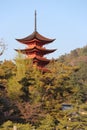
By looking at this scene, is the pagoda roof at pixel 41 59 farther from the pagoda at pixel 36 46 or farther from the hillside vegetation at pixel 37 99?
the hillside vegetation at pixel 37 99

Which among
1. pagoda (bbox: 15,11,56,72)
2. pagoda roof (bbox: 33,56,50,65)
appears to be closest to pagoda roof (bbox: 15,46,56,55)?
pagoda (bbox: 15,11,56,72)

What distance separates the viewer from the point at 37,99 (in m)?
22.2

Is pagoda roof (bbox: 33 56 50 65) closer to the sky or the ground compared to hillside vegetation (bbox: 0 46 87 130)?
closer to the sky

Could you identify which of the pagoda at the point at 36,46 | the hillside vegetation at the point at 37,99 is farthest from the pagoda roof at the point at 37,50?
the hillside vegetation at the point at 37,99

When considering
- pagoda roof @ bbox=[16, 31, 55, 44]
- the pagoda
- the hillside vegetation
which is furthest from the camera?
pagoda roof @ bbox=[16, 31, 55, 44]

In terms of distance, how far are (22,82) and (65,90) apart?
3.26 m

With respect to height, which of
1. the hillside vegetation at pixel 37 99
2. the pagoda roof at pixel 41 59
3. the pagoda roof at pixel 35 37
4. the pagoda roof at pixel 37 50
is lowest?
the hillside vegetation at pixel 37 99

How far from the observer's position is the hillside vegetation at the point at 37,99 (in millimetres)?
18922

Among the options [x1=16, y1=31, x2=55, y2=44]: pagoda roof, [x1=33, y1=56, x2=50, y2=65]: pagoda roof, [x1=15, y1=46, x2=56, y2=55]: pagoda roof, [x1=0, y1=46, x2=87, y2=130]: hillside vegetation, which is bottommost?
[x1=0, y1=46, x2=87, y2=130]: hillside vegetation

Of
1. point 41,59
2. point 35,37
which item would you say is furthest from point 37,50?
point 41,59

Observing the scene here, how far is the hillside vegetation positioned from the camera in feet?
62.1

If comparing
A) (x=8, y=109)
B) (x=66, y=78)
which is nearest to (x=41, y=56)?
(x=66, y=78)

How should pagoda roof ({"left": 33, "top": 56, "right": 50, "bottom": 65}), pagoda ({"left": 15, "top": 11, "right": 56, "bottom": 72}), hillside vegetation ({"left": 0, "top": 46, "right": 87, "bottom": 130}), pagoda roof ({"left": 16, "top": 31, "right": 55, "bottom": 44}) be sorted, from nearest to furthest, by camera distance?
1. hillside vegetation ({"left": 0, "top": 46, "right": 87, "bottom": 130})
2. pagoda roof ({"left": 33, "top": 56, "right": 50, "bottom": 65})
3. pagoda ({"left": 15, "top": 11, "right": 56, "bottom": 72})
4. pagoda roof ({"left": 16, "top": 31, "right": 55, "bottom": 44})

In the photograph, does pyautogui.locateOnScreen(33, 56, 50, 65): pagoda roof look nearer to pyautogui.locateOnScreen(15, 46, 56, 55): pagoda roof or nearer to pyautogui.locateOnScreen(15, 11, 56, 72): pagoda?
pyautogui.locateOnScreen(15, 11, 56, 72): pagoda
